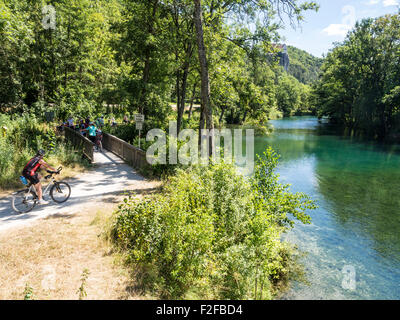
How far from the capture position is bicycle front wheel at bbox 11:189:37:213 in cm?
840

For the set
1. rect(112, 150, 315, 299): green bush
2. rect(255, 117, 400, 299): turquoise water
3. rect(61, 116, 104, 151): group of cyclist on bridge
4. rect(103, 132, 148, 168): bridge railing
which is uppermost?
rect(61, 116, 104, 151): group of cyclist on bridge

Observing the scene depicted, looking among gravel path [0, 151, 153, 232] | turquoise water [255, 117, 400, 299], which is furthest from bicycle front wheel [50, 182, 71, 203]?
turquoise water [255, 117, 400, 299]

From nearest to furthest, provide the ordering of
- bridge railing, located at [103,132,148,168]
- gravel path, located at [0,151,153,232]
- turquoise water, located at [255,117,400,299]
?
gravel path, located at [0,151,153,232] < turquoise water, located at [255,117,400,299] < bridge railing, located at [103,132,148,168]

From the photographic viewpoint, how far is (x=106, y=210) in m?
8.94

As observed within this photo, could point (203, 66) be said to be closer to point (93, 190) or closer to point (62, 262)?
point (93, 190)

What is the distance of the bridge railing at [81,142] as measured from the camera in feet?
48.8

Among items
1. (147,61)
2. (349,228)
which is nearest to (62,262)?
(349,228)

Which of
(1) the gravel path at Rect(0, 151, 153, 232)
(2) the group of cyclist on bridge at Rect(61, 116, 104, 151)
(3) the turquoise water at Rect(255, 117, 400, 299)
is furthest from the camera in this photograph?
(2) the group of cyclist on bridge at Rect(61, 116, 104, 151)

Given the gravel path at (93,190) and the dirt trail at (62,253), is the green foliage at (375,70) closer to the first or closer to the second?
the gravel path at (93,190)

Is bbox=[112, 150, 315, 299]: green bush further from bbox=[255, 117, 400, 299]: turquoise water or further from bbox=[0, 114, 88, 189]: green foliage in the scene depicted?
bbox=[0, 114, 88, 189]: green foliage

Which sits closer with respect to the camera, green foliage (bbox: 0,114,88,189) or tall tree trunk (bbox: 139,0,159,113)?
green foliage (bbox: 0,114,88,189)

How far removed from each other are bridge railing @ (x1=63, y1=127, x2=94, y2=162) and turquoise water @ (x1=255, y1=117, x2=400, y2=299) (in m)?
9.78

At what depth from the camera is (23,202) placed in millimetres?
8430
